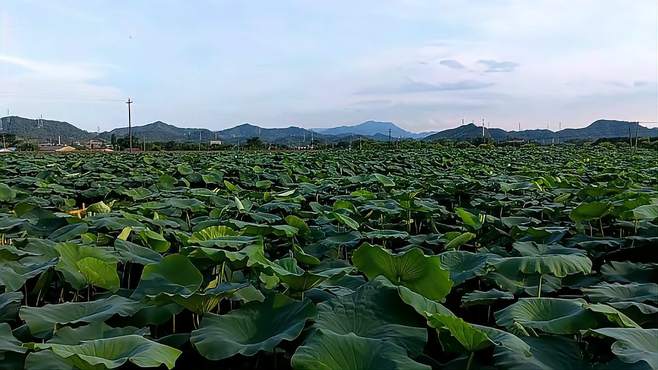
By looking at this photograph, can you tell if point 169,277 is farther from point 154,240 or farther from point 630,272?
point 630,272

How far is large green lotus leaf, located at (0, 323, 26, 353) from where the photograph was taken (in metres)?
1.23

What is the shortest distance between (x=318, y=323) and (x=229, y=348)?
0.22 metres

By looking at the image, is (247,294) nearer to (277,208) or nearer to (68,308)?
(68,308)

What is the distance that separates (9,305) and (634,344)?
1.66m

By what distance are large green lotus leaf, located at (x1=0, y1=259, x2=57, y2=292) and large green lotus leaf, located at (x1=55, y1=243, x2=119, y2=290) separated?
65 mm

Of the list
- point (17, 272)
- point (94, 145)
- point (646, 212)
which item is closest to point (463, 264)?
point (646, 212)

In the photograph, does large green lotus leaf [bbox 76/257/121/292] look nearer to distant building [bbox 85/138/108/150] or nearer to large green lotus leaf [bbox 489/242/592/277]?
large green lotus leaf [bbox 489/242/592/277]

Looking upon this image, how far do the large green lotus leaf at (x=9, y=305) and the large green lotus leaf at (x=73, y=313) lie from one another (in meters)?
0.12

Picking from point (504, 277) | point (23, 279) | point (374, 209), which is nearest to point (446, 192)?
point (374, 209)

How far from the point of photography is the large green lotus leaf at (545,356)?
45.0 inches

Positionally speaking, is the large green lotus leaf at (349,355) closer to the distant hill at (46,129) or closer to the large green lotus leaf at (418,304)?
the large green lotus leaf at (418,304)

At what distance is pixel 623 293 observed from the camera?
70.4 inches

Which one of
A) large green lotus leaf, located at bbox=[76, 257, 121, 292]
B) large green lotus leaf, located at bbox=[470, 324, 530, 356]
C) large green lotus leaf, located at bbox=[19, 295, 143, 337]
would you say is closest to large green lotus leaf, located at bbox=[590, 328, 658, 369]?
large green lotus leaf, located at bbox=[470, 324, 530, 356]

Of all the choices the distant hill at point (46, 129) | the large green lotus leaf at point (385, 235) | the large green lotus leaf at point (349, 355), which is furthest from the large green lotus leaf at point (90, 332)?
the distant hill at point (46, 129)
